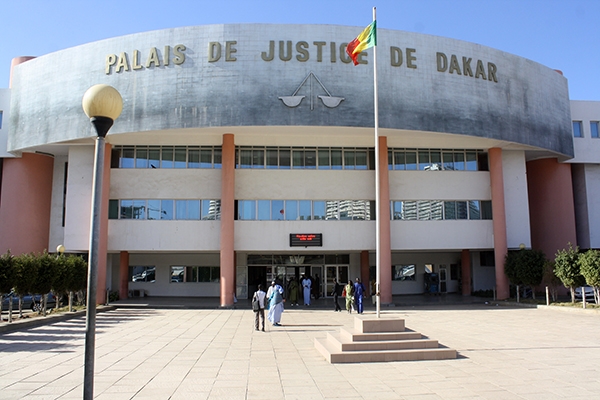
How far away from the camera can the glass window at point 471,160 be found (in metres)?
30.6

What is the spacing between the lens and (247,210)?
28.2 meters

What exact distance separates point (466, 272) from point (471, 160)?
27.2ft

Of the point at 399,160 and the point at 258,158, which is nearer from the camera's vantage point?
the point at 258,158

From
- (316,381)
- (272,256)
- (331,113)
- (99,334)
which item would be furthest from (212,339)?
(272,256)

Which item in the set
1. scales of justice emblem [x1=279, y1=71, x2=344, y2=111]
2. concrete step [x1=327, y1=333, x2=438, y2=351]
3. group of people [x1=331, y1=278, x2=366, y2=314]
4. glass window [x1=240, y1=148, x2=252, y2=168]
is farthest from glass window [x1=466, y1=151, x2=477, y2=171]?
concrete step [x1=327, y1=333, x2=438, y2=351]

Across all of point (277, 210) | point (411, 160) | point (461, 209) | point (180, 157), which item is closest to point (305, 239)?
point (277, 210)

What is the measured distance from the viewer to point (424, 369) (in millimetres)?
10602

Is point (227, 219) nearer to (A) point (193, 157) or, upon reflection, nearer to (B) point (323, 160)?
(A) point (193, 157)

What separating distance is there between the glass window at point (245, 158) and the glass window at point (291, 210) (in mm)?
3136

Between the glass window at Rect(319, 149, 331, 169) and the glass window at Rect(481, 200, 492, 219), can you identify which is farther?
the glass window at Rect(481, 200, 492, 219)

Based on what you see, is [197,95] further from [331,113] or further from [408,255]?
[408,255]

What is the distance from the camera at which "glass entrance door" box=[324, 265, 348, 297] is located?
1346 inches

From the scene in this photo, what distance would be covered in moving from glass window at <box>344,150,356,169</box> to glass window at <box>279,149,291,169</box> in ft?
11.0

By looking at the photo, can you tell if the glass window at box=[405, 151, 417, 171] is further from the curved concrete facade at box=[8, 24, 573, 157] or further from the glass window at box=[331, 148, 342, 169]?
the glass window at box=[331, 148, 342, 169]
